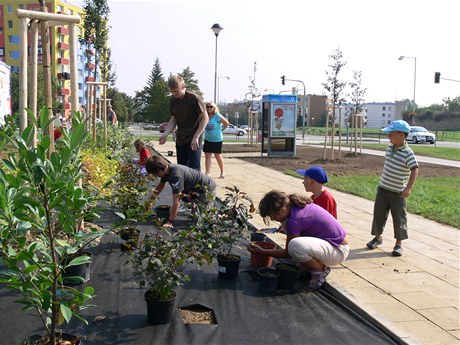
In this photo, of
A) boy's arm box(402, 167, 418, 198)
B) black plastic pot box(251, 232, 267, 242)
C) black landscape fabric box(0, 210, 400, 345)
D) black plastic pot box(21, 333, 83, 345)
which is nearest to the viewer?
black plastic pot box(21, 333, 83, 345)

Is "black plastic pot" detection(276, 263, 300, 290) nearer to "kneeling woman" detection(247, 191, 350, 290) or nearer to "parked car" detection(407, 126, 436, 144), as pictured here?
"kneeling woman" detection(247, 191, 350, 290)

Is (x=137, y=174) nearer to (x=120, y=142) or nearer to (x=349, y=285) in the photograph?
(x=349, y=285)

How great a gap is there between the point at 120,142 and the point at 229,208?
34.1ft

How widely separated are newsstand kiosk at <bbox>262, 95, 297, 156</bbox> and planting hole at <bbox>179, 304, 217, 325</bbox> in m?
14.6

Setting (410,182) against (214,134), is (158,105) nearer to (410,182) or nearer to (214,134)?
(214,134)

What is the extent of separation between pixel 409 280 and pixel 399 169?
4.28 ft

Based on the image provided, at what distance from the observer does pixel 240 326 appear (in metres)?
3.35

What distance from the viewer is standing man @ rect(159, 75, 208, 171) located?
6691 mm

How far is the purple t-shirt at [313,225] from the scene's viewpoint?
4117 millimetres

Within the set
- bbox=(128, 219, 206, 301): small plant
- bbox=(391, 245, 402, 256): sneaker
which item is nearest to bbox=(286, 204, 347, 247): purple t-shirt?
bbox=(128, 219, 206, 301): small plant

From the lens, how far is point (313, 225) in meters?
4.19

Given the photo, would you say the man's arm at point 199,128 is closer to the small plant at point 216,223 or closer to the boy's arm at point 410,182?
the small plant at point 216,223

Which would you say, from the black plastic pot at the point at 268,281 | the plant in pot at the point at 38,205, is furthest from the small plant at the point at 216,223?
the plant in pot at the point at 38,205

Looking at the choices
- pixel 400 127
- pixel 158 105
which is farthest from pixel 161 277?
pixel 158 105
